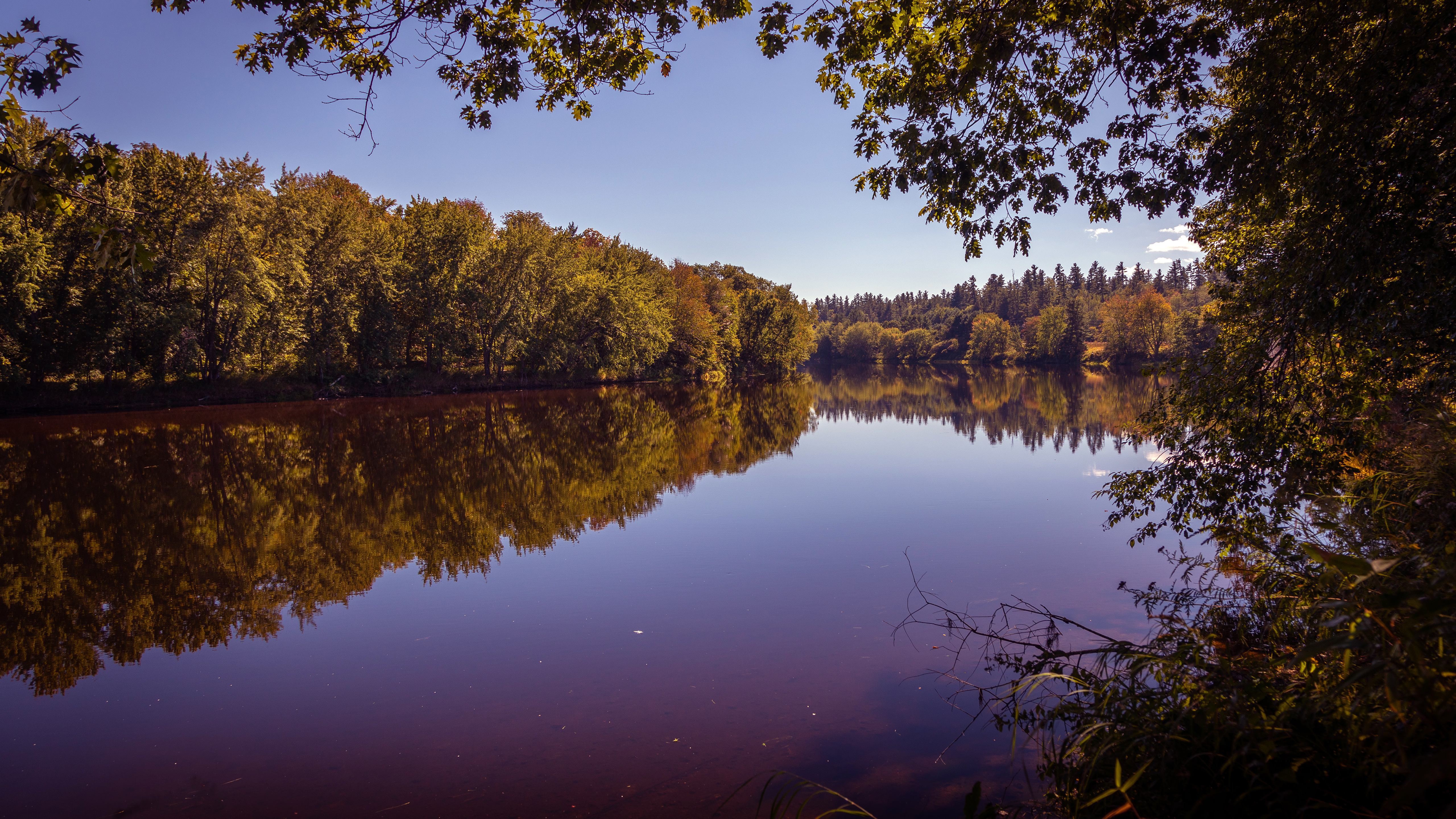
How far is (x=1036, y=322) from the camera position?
110 metres

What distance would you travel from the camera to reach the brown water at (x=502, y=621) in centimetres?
434

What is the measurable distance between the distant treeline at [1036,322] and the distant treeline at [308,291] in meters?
48.4

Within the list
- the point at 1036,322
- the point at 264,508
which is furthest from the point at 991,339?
the point at 264,508

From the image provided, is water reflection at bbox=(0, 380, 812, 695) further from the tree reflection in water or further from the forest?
the forest

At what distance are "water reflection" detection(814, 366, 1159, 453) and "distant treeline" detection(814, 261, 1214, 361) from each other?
546 inches

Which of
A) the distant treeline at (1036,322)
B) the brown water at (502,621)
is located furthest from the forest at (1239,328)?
the distant treeline at (1036,322)

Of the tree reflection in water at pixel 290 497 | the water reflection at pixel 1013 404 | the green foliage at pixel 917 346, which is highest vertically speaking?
the green foliage at pixel 917 346

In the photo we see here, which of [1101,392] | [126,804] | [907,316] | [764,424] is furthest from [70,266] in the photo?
[907,316]

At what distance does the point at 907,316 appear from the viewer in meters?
164

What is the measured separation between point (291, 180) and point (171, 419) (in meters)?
16.4

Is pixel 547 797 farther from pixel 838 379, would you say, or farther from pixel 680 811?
pixel 838 379

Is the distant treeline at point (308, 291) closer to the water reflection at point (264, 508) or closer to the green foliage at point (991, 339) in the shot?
the water reflection at point (264, 508)

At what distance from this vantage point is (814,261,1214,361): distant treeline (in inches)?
2955

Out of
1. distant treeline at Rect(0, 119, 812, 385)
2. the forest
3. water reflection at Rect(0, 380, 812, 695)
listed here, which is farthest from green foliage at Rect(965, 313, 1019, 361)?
the forest
